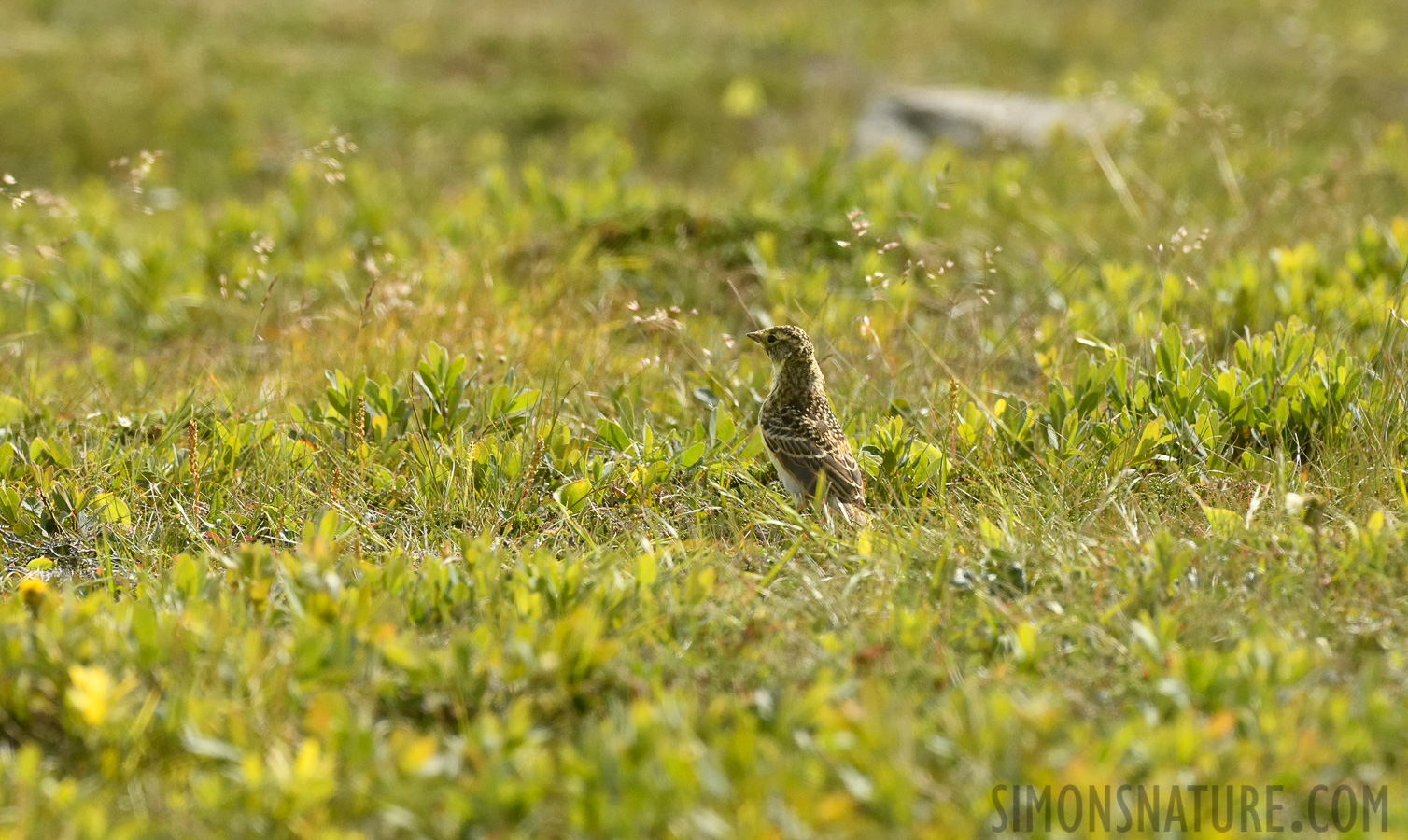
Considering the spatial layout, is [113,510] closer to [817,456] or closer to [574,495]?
[574,495]

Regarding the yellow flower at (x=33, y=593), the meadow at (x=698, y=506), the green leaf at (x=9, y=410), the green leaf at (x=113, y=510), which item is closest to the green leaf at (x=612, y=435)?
the meadow at (x=698, y=506)

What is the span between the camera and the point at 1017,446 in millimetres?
5062

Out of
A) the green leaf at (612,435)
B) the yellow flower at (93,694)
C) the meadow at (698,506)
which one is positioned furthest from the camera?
the green leaf at (612,435)

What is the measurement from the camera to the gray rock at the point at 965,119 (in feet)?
34.9

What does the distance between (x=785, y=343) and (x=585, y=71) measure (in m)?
8.94

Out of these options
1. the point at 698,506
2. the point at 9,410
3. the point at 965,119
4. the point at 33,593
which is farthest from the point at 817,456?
the point at 965,119

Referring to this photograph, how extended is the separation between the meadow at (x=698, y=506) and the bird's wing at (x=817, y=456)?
0.47 ft

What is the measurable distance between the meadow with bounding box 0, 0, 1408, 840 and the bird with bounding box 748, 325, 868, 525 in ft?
0.41

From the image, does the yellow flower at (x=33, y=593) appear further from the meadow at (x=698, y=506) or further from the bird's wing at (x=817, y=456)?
the bird's wing at (x=817, y=456)

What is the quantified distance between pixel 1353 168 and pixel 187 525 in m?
7.69

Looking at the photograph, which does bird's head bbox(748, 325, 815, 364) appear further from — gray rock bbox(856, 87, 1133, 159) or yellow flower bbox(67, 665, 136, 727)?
gray rock bbox(856, 87, 1133, 159)

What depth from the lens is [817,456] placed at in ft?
15.3

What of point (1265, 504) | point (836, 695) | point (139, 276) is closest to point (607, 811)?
point (836, 695)

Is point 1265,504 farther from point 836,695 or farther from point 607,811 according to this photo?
point 607,811
